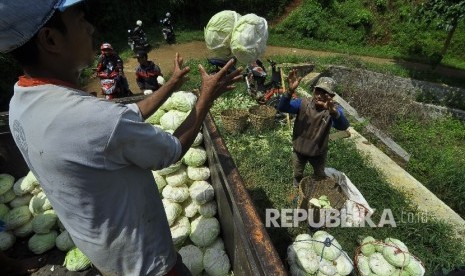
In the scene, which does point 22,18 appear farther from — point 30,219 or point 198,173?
point 30,219

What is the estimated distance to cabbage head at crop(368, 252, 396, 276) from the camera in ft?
10.9

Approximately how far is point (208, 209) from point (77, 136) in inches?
75.4

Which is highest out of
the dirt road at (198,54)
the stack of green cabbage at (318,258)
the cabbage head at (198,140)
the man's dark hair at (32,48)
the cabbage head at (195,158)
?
the man's dark hair at (32,48)

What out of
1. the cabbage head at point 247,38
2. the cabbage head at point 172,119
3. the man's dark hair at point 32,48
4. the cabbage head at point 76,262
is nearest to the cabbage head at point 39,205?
the cabbage head at point 76,262

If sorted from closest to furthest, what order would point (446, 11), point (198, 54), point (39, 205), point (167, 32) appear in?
point (39, 205), point (446, 11), point (198, 54), point (167, 32)

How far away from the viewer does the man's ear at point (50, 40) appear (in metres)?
1.14

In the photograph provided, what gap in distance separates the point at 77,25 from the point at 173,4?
1479cm

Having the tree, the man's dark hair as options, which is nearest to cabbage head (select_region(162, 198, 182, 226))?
the man's dark hair

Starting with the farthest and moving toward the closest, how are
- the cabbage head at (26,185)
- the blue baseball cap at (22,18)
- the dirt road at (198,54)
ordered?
the dirt road at (198,54)
the cabbage head at (26,185)
the blue baseball cap at (22,18)

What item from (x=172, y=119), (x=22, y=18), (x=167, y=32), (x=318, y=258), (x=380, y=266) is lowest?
(x=380, y=266)

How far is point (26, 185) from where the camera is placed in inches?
118

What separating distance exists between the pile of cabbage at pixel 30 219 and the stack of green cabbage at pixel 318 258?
2.02m

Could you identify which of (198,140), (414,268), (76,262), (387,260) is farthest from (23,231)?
(414,268)

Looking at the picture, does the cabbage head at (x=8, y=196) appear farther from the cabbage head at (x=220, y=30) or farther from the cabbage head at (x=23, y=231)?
the cabbage head at (x=220, y=30)
